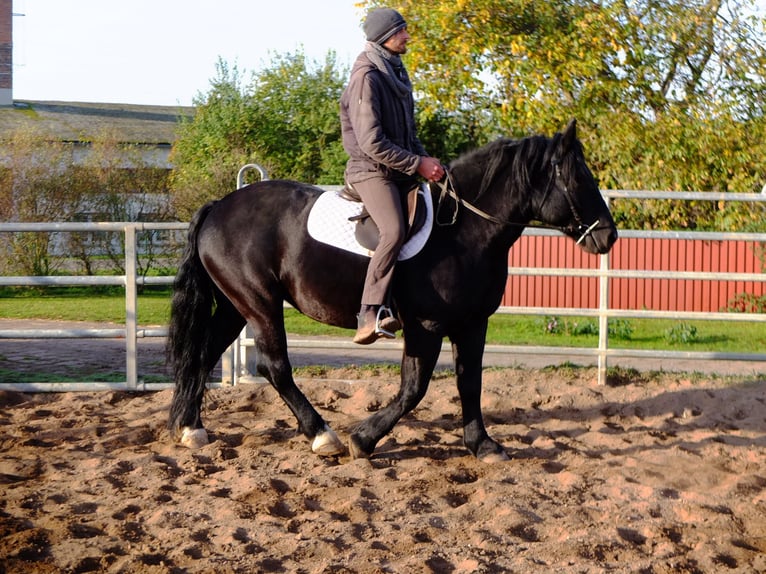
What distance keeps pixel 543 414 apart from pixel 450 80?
9.80 meters

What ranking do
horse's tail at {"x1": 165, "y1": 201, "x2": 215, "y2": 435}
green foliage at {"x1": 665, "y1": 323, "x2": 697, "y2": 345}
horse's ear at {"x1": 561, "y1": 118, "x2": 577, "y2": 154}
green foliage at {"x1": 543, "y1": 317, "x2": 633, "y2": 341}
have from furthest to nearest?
green foliage at {"x1": 543, "y1": 317, "x2": 633, "y2": 341}, green foliage at {"x1": 665, "y1": 323, "x2": 697, "y2": 345}, horse's tail at {"x1": 165, "y1": 201, "x2": 215, "y2": 435}, horse's ear at {"x1": 561, "y1": 118, "x2": 577, "y2": 154}

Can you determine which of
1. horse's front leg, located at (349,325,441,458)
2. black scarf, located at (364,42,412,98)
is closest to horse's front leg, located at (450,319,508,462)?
horse's front leg, located at (349,325,441,458)

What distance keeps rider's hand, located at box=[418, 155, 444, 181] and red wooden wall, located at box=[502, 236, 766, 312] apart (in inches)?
327

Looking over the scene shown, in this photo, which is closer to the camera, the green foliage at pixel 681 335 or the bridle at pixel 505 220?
the bridle at pixel 505 220

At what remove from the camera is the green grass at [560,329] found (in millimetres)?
11914

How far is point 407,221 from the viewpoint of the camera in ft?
17.3

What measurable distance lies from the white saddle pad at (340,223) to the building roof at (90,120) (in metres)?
31.0

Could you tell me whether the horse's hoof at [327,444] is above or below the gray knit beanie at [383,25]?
below

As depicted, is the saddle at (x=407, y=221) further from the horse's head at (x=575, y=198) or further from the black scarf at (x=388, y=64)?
the horse's head at (x=575, y=198)

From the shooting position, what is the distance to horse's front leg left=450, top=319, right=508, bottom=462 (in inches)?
218

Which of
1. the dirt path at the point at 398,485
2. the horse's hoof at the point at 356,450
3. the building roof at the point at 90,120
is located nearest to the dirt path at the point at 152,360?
the dirt path at the point at 398,485

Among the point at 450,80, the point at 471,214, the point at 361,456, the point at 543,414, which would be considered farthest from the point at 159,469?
the point at 450,80

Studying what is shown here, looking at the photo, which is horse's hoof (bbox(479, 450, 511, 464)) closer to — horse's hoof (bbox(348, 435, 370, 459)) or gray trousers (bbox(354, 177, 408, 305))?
horse's hoof (bbox(348, 435, 370, 459))

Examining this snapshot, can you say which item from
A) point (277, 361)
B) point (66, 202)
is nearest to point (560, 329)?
point (277, 361)
